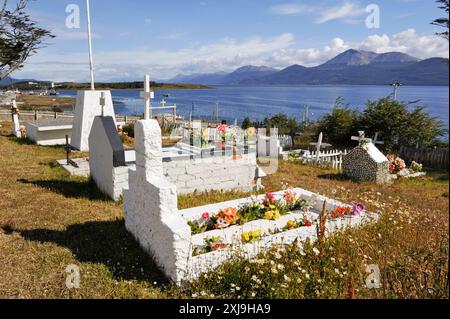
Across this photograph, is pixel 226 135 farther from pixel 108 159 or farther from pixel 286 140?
pixel 286 140

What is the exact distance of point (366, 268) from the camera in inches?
145

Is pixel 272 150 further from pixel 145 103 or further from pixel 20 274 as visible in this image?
pixel 20 274

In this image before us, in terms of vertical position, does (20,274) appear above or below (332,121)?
below

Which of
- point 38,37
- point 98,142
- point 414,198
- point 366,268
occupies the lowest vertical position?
point 414,198

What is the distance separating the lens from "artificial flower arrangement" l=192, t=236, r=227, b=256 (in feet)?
14.5

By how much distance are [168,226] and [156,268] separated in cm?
75

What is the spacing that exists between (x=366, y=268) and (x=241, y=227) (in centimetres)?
202

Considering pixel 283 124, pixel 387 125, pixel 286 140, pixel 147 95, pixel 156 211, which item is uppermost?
pixel 147 95

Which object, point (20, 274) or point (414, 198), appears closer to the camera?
point (20, 274)

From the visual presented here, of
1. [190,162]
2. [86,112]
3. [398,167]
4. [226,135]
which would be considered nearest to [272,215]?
[190,162]

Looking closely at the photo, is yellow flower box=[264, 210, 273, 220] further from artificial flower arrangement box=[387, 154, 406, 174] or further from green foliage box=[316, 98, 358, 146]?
green foliage box=[316, 98, 358, 146]

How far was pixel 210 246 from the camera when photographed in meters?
4.53
